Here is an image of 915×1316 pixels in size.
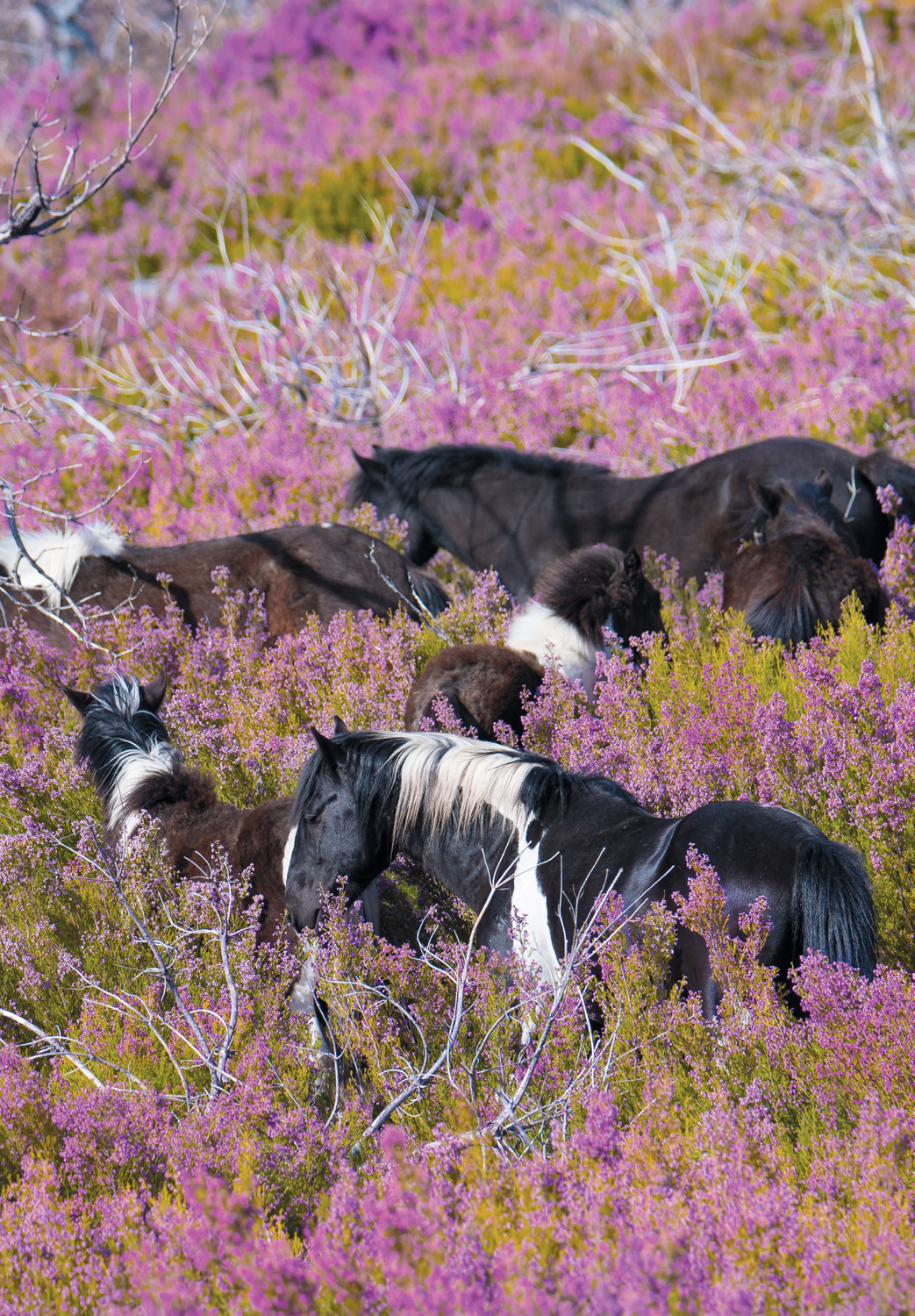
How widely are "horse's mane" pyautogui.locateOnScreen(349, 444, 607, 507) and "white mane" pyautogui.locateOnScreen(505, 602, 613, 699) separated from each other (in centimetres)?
194

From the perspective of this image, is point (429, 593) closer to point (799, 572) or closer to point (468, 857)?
point (799, 572)

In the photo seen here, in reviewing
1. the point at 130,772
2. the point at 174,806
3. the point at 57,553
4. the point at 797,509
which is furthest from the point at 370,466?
the point at 174,806

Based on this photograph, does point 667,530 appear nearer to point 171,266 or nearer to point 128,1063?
point 128,1063

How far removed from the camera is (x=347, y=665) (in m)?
5.45

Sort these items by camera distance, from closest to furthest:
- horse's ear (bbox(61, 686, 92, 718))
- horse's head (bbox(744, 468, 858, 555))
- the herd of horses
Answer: the herd of horses < horse's ear (bbox(61, 686, 92, 718)) < horse's head (bbox(744, 468, 858, 555))

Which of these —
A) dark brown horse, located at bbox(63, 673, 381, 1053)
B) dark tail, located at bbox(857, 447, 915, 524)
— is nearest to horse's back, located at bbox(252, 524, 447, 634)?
dark brown horse, located at bbox(63, 673, 381, 1053)

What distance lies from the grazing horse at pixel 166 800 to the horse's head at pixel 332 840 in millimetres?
250

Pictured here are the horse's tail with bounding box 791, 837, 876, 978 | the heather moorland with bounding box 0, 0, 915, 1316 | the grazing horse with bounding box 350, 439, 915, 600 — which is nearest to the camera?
the heather moorland with bounding box 0, 0, 915, 1316

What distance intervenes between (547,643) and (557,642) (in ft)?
0.80

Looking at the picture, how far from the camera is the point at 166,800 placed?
15.0 feet

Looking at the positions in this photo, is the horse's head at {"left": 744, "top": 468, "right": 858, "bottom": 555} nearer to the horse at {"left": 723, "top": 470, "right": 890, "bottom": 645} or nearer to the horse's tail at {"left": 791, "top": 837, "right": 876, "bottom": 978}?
the horse at {"left": 723, "top": 470, "right": 890, "bottom": 645}

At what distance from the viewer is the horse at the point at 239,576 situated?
20.0ft

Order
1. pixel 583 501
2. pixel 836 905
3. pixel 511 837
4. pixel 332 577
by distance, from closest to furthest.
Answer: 1. pixel 836 905
2. pixel 511 837
3. pixel 332 577
4. pixel 583 501

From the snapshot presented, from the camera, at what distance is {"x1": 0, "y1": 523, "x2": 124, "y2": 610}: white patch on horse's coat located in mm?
6180
